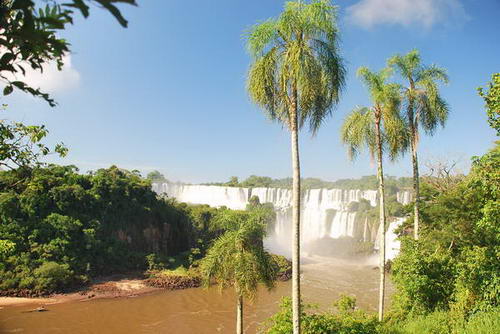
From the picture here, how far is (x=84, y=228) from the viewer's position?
28688 millimetres

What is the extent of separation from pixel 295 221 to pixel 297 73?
2729mm

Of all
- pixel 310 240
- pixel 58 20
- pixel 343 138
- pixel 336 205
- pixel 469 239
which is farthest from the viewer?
pixel 336 205

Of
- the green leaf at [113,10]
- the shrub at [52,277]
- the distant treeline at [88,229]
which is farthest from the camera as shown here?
the distant treeline at [88,229]

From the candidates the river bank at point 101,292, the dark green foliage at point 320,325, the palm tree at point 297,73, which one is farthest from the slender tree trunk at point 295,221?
the river bank at point 101,292

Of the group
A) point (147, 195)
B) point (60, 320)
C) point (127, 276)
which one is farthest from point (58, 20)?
point (147, 195)

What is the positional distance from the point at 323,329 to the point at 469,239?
→ 8661 mm

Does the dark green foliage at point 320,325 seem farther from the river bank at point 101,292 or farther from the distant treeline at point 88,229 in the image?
the river bank at point 101,292

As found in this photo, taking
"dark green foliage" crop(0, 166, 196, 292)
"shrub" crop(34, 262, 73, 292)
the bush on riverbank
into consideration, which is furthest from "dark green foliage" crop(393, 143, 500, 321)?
"shrub" crop(34, 262, 73, 292)

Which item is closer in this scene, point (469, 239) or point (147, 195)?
point (469, 239)

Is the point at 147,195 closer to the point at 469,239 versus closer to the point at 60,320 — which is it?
the point at 60,320

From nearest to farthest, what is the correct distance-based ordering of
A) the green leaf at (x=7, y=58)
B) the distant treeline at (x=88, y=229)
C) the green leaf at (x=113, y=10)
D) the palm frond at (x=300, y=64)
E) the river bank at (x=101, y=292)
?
the green leaf at (x=113, y=10) → the green leaf at (x=7, y=58) → the palm frond at (x=300, y=64) → the river bank at (x=101, y=292) → the distant treeline at (x=88, y=229)

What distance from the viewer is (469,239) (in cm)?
1246

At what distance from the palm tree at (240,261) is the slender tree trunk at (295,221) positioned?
274 cm

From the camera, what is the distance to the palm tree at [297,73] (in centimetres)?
570
